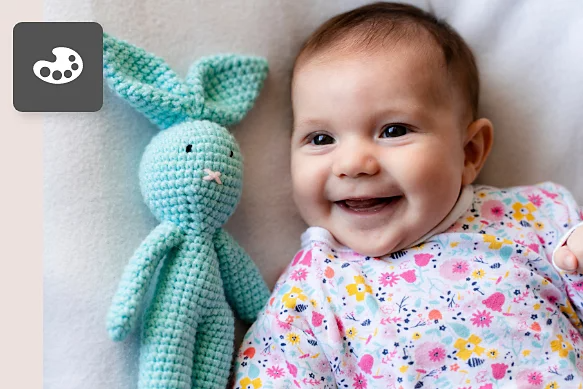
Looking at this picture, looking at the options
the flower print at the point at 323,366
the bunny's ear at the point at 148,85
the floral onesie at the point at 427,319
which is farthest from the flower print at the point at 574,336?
the bunny's ear at the point at 148,85

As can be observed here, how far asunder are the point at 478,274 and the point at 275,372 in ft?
1.21

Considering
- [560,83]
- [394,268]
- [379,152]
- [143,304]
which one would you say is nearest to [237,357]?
[143,304]

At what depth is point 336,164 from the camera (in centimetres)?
107

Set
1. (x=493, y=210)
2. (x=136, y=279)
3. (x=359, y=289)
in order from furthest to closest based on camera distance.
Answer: (x=493, y=210)
(x=359, y=289)
(x=136, y=279)

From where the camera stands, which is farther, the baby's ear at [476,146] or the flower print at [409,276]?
the baby's ear at [476,146]

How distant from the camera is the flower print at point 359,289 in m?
1.07

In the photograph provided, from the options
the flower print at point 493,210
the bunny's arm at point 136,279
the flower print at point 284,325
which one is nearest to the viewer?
the bunny's arm at point 136,279

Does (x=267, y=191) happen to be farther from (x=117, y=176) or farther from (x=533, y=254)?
(x=533, y=254)

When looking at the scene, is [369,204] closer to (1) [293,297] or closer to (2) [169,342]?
(1) [293,297]

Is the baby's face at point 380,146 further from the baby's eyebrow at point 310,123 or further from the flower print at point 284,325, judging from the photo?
the flower print at point 284,325

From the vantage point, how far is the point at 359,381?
1.06 meters

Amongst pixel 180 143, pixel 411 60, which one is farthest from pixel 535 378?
pixel 180 143

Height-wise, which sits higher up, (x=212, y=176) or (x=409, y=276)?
(x=212, y=176)

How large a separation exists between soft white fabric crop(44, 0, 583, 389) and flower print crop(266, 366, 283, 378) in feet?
0.70
